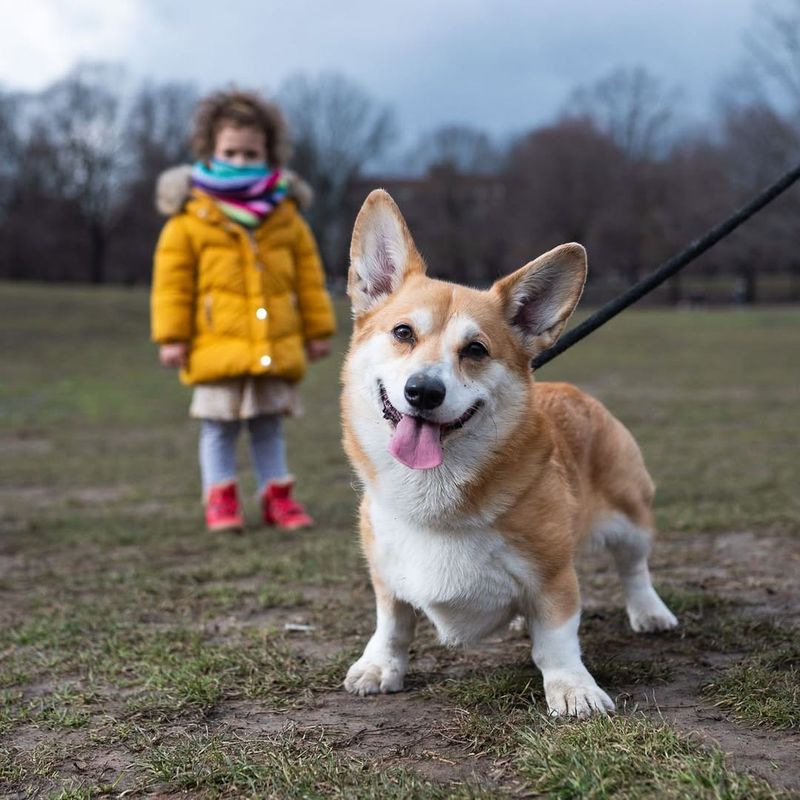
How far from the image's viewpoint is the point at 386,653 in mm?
3197

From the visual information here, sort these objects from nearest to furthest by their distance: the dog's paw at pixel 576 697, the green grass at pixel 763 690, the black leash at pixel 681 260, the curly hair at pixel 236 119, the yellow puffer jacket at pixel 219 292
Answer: the green grass at pixel 763 690 → the dog's paw at pixel 576 697 → the black leash at pixel 681 260 → the yellow puffer jacket at pixel 219 292 → the curly hair at pixel 236 119

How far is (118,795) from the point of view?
2.41 m

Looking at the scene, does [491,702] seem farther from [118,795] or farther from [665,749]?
[118,795]

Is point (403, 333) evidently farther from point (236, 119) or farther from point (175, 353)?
point (236, 119)

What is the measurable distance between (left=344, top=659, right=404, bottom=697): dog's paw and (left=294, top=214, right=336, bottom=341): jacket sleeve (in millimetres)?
3441

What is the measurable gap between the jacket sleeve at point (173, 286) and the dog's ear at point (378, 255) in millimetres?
2670

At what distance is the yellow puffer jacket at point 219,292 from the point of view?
5789 mm

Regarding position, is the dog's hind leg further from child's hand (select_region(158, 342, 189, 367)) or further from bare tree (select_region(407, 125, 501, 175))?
bare tree (select_region(407, 125, 501, 175))

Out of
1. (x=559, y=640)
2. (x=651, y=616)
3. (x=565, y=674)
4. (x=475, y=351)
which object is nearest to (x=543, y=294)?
(x=475, y=351)

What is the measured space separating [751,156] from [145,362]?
30.3 m

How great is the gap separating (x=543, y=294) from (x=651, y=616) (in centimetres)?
136

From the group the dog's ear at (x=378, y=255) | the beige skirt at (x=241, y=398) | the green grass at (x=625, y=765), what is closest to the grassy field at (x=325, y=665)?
the green grass at (x=625, y=765)

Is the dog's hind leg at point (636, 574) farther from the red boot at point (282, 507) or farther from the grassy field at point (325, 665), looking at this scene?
the red boot at point (282, 507)

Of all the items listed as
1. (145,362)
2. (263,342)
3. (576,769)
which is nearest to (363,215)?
(576,769)
